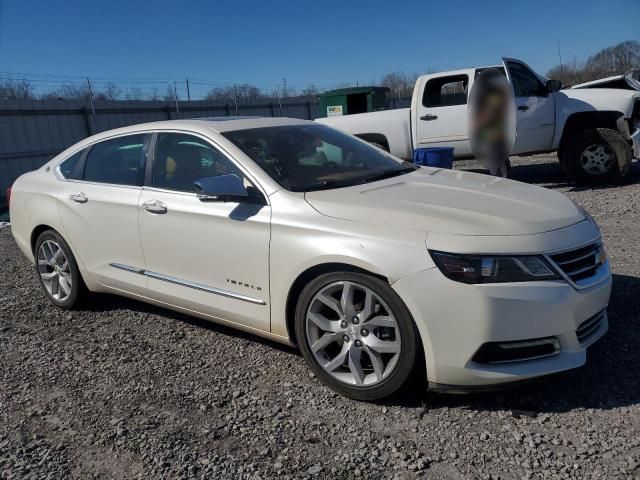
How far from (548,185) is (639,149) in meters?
1.54

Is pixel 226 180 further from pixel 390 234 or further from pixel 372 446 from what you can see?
pixel 372 446

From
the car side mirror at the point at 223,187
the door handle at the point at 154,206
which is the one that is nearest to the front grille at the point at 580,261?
the car side mirror at the point at 223,187

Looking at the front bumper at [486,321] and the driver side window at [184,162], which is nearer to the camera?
the front bumper at [486,321]


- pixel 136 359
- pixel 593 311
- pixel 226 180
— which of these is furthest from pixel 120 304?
pixel 593 311

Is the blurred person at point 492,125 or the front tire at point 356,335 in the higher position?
the blurred person at point 492,125

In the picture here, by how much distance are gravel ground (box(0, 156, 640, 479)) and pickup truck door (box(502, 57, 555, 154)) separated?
569cm

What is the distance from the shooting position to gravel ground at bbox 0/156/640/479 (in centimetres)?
258

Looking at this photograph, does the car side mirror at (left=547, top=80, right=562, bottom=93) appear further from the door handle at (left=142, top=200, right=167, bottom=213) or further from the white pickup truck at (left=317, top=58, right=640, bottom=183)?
the door handle at (left=142, top=200, right=167, bottom=213)

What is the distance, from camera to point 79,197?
4457 mm

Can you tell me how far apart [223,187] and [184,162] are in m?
0.72

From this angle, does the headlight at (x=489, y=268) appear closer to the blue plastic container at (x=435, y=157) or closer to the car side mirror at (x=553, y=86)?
the blue plastic container at (x=435, y=157)

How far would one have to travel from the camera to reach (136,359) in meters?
3.86

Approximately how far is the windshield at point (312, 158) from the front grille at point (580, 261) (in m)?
1.33

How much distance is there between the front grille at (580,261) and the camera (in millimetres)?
2820
